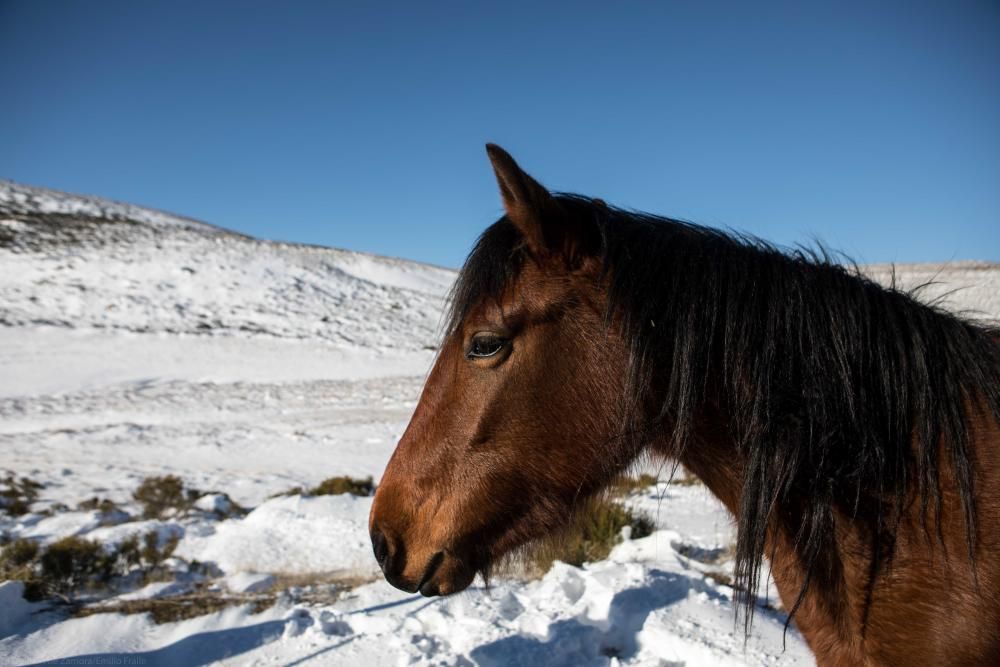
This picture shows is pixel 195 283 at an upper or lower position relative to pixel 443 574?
upper

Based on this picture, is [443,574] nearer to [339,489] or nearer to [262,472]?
[339,489]

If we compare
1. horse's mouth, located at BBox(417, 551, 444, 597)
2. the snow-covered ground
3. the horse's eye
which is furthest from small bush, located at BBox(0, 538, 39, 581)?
the horse's eye

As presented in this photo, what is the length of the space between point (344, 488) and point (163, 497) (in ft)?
8.45

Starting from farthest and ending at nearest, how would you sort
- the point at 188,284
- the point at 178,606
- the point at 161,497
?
the point at 188,284 < the point at 161,497 < the point at 178,606

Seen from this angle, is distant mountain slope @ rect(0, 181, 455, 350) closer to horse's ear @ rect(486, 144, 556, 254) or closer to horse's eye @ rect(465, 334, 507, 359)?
horse's eye @ rect(465, 334, 507, 359)

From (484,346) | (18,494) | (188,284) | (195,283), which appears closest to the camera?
(484,346)

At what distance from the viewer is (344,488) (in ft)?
28.5

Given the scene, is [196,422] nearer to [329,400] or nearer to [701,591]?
[329,400]

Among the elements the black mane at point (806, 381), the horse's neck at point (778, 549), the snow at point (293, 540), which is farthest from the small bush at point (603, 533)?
the black mane at point (806, 381)

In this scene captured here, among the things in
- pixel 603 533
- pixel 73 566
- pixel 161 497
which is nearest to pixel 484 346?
pixel 603 533

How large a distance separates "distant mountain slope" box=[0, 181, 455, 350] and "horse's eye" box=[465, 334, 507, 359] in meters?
23.0

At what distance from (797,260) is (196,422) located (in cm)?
1573

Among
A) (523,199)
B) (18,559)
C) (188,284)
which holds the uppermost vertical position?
(188,284)

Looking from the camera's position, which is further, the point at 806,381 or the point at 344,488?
the point at 344,488
